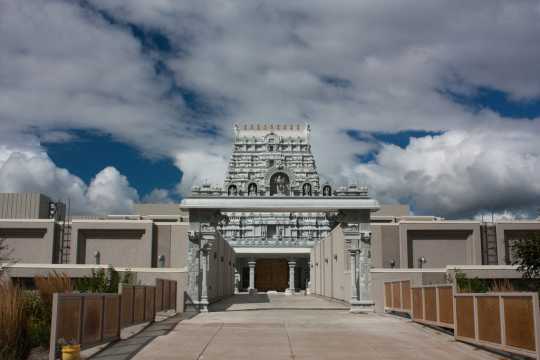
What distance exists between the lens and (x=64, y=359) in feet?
35.9

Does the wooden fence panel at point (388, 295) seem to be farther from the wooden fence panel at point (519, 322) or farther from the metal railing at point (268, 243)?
the metal railing at point (268, 243)

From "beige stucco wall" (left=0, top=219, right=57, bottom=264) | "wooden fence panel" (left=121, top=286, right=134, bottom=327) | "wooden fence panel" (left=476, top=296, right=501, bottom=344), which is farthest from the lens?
"beige stucco wall" (left=0, top=219, right=57, bottom=264)

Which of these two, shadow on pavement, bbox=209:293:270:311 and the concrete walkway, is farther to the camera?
shadow on pavement, bbox=209:293:270:311

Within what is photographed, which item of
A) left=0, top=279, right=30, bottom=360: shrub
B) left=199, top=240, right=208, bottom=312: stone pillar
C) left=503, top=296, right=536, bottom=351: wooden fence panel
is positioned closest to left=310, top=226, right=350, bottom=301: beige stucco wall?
left=199, top=240, right=208, bottom=312: stone pillar

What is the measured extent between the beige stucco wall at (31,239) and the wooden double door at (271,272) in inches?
1208

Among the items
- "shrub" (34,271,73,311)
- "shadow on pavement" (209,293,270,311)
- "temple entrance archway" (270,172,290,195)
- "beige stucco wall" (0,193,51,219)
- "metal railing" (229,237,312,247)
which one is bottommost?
"shadow on pavement" (209,293,270,311)

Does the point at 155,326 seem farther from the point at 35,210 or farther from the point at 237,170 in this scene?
the point at 237,170

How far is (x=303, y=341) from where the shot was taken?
15227mm

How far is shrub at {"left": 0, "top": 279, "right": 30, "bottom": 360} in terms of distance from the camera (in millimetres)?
11805

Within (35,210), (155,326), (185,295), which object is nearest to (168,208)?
(35,210)

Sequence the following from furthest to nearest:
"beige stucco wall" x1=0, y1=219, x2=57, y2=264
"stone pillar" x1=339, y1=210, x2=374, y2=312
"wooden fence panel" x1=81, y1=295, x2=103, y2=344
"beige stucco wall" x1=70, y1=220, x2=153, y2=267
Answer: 1. "beige stucco wall" x1=0, y1=219, x2=57, y2=264
2. "beige stucco wall" x1=70, y1=220, x2=153, y2=267
3. "stone pillar" x1=339, y1=210, x2=374, y2=312
4. "wooden fence panel" x1=81, y1=295, x2=103, y2=344

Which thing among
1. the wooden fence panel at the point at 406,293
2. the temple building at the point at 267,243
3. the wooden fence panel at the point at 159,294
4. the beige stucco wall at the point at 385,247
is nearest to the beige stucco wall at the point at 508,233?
the temple building at the point at 267,243

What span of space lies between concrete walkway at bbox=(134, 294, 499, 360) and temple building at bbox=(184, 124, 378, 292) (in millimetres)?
16382

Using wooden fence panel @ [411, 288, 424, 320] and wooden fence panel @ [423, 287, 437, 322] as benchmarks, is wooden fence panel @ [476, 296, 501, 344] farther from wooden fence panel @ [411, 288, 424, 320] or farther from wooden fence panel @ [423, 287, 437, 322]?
wooden fence panel @ [411, 288, 424, 320]
